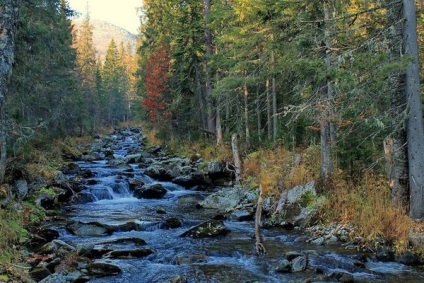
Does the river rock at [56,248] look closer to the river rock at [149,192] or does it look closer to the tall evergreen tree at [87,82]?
the river rock at [149,192]

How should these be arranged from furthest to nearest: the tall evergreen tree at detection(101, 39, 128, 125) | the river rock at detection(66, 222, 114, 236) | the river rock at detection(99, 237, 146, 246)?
the tall evergreen tree at detection(101, 39, 128, 125)
the river rock at detection(66, 222, 114, 236)
the river rock at detection(99, 237, 146, 246)

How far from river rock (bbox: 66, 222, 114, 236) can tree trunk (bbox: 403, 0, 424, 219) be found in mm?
8517

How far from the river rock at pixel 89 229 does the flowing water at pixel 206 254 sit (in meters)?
0.20

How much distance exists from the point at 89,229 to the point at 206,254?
13.5 ft

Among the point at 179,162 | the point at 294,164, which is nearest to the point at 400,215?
the point at 294,164

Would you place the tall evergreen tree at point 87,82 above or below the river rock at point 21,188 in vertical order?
above

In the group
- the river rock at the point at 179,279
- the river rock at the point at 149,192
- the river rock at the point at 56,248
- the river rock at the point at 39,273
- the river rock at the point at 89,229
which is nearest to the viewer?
the river rock at the point at 39,273

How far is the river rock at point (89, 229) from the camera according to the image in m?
11.7

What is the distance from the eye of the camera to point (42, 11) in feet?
36.7

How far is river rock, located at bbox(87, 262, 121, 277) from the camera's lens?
8469 mm

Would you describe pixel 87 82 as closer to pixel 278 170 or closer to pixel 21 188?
pixel 21 188

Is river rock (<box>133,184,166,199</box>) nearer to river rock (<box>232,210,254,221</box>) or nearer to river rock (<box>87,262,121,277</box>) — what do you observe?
river rock (<box>232,210,254,221</box>)

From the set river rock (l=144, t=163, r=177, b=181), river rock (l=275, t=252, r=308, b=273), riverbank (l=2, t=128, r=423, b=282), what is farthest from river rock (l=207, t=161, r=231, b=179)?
river rock (l=275, t=252, r=308, b=273)

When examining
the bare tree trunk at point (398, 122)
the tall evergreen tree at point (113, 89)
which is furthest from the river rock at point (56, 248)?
the tall evergreen tree at point (113, 89)
